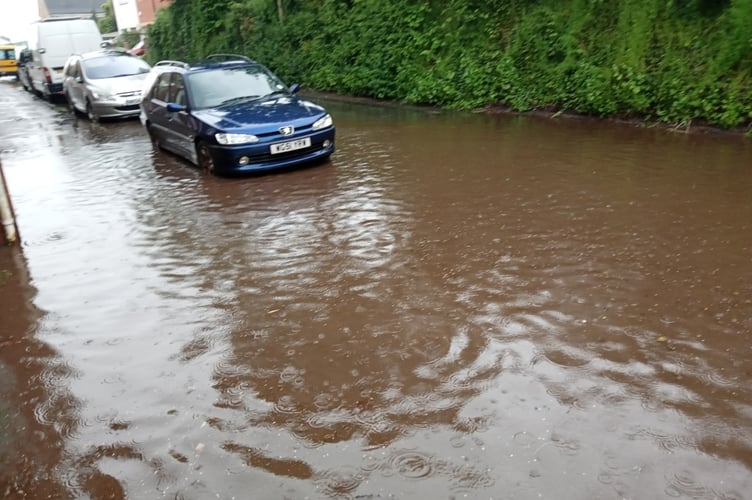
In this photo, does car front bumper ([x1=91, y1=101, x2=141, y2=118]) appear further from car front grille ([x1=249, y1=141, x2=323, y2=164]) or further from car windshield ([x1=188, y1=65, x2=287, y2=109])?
car front grille ([x1=249, y1=141, x2=323, y2=164])

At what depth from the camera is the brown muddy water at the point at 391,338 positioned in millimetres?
3439

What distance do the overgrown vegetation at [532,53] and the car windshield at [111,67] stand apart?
518 centimetres

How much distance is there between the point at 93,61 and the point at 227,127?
986cm

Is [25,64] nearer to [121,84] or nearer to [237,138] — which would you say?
[121,84]

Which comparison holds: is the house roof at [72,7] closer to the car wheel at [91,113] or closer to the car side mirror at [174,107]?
the car wheel at [91,113]

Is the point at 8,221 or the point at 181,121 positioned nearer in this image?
the point at 8,221

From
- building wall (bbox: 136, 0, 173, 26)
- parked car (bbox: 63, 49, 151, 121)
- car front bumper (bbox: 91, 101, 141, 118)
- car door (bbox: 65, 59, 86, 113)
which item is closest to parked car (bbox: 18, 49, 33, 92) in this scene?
car door (bbox: 65, 59, 86, 113)

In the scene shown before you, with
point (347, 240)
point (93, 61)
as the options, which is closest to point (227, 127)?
point (347, 240)

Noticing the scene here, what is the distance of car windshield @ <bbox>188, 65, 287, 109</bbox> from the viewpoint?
33.8ft

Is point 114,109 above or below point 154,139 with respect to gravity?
above

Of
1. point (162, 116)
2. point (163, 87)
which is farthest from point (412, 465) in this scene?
point (163, 87)

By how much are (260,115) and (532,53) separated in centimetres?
690

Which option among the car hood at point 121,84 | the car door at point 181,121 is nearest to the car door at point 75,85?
the car hood at point 121,84

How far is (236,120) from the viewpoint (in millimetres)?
9477
